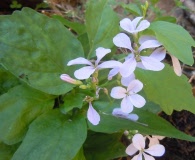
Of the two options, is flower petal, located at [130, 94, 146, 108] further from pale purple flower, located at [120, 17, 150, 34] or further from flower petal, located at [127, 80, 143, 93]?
pale purple flower, located at [120, 17, 150, 34]

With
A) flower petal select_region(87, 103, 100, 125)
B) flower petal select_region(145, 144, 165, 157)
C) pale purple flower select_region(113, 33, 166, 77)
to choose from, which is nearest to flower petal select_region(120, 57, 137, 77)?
pale purple flower select_region(113, 33, 166, 77)

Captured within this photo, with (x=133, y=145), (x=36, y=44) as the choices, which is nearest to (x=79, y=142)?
(x=133, y=145)

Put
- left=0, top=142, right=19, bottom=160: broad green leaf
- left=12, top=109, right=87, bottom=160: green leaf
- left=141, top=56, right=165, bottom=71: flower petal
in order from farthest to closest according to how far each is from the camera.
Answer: left=0, top=142, right=19, bottom=160: broad green leaf → left=12, top=109, right=87, bottom=160: green leaf → left=141, top=56, right=165, bottom=71: flower petal

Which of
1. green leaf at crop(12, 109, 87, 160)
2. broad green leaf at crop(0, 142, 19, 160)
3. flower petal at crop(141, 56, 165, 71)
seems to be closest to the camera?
flower petal at crop(141, 56, 165, 71)

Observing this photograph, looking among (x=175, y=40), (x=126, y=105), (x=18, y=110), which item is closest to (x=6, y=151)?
(x=18, y=110)

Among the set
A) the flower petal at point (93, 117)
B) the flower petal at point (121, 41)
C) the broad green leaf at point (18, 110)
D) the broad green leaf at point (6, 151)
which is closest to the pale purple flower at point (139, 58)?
the flower petal at point (121, 41)

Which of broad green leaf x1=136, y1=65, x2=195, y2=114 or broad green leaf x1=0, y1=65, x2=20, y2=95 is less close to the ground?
broad green leaf x1=136, y1=65, x2=195, y2=114

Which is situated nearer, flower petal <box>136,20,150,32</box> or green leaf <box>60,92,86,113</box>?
flower petal <box>136,20,150,32</box>

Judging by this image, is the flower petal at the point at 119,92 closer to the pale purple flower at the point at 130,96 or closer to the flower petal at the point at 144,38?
the pale purple flower at the point at 130,96
